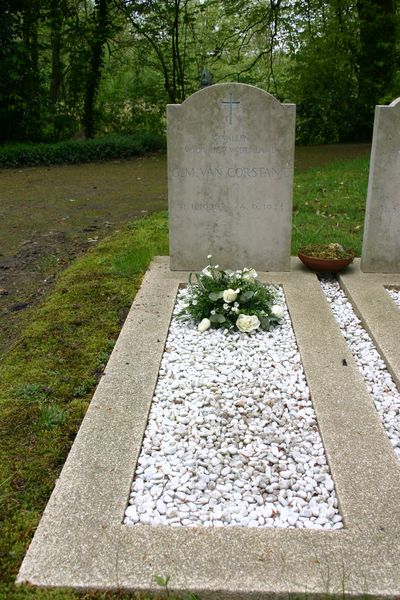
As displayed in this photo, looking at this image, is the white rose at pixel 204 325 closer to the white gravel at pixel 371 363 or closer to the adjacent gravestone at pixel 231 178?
the white gravel at pixel 371 363

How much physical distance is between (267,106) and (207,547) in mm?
3976

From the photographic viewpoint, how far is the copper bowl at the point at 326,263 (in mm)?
5473

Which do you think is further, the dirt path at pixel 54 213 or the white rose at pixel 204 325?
the dirt path at pixel 54 213

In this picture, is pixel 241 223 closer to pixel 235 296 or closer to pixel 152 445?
pixel 235 296

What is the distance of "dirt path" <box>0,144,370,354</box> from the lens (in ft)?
19.1

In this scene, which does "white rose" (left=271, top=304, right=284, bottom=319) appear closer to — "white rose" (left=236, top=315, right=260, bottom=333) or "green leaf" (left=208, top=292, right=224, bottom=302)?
"white rose" (left=236, top=315, right=260, bottom=333)

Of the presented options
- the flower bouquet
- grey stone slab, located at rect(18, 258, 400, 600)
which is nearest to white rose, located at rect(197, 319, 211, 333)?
the flower bouquet

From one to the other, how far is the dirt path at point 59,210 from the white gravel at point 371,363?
256cm

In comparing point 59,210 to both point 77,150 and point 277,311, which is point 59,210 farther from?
point 277,311

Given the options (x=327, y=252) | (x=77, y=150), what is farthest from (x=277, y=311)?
(x=77, y=150)

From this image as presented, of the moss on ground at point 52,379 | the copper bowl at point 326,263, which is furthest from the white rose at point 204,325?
A: the copper bowl at point 326,263

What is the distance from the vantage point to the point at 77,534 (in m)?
2.33

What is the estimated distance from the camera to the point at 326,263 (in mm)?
5484

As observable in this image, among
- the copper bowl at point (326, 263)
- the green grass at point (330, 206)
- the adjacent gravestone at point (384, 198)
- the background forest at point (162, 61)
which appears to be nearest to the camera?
the adjacent gravestone at point (384, 198)
